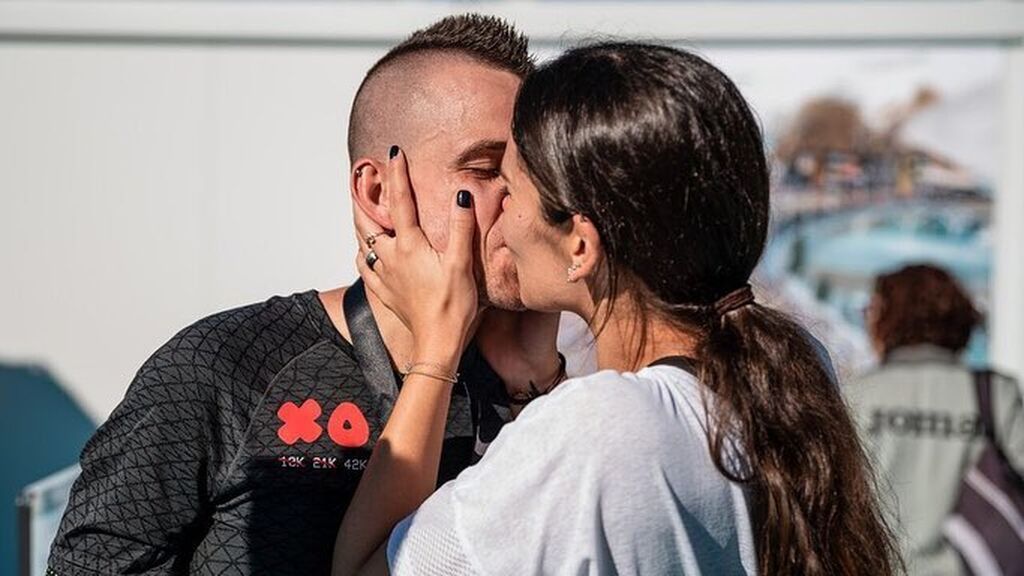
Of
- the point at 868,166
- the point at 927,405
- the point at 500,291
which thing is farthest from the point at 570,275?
the point at 868,166

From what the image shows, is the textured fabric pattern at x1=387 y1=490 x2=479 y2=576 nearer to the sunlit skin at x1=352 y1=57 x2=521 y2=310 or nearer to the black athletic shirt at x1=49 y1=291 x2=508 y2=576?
the black athletic shirt at x1=49 y1=291 x2=508 y2=576

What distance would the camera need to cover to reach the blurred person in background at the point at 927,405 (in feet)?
15.6

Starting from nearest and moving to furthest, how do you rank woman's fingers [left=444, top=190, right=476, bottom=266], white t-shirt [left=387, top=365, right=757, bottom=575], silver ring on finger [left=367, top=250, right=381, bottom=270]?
white t-shirt [left=387, top=365, right=757, bottom=575] → woman's fingers [left=444, top=190, right=476, bottom=266] → silver ring on finger [left=367, top=250, right=381, bottom=270]

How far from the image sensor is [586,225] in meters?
1.68

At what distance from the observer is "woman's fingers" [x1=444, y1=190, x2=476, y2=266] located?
1.97 metres


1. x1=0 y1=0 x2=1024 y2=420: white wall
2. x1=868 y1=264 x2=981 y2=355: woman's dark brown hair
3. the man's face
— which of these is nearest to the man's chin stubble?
the man's face

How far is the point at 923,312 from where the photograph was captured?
498cm

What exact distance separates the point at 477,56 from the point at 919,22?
138 inches

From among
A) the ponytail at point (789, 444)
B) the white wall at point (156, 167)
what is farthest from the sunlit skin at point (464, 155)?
the white wall at point (156, 167)

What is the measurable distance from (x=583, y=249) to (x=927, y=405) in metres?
3.48

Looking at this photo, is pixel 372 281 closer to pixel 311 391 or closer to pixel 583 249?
pixel 311 391

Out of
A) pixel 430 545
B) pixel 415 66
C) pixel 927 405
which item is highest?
pixel 415 66

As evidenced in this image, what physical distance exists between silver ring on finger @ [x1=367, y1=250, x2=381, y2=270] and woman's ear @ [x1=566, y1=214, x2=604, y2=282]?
1.44 feet

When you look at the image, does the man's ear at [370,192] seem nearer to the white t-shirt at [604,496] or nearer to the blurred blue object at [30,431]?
the white t-shirt at [604,496]
